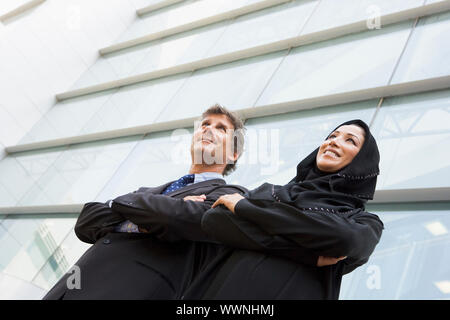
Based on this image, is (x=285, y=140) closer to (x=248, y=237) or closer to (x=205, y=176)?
(x=205, y=176)

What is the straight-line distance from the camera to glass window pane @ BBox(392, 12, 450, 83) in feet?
14.4

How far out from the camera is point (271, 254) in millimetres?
1784

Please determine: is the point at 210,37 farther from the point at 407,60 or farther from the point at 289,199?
the point at 289,199

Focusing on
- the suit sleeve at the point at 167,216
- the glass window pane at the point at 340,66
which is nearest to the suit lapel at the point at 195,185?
the suit sleeve at the point at 167,216

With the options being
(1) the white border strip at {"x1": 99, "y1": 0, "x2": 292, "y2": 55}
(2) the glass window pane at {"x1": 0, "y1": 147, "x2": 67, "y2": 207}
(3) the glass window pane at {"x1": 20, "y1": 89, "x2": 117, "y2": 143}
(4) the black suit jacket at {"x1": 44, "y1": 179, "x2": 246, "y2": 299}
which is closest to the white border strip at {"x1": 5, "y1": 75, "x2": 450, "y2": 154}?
(2) the glass window pane at {"x1": 0, "y1": 147, "x2": 67, "y2": 207}

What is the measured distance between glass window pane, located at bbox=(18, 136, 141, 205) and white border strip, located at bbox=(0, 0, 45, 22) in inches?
146

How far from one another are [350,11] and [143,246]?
5.57m

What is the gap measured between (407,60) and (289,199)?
11.8 feet

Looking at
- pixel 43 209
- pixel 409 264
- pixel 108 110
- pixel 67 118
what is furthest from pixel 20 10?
pixel 409 264

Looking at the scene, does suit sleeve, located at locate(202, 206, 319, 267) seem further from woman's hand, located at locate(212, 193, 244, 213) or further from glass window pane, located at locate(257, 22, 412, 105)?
glass window pane, located at locate(257, 22, 412, 105)

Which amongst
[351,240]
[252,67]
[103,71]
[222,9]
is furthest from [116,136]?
[351,240]

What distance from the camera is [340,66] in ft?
17.6

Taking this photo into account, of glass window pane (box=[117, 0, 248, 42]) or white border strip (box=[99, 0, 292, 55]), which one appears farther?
glass window pane (box=[117, 0, 248, 42])

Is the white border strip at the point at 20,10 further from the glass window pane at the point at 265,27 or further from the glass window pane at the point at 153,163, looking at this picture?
the glass window pane at the point at 153,163
